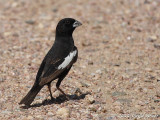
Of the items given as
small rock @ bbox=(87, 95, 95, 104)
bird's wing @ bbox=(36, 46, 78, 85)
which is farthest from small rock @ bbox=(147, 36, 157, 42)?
small rock @ bbox=(87, 95, 95, 104)

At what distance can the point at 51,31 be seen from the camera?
1308cm

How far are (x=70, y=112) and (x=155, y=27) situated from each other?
6868 mm

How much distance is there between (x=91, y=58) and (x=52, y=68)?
3157 mm

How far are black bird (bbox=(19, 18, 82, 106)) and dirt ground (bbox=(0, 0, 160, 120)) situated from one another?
1.17 feet

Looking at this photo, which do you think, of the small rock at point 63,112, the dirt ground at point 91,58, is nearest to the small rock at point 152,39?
the dirt ground at point 91,58

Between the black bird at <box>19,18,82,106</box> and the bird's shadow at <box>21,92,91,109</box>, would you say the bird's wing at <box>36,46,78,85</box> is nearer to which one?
the black bird at <box>19,18,82,106</box>

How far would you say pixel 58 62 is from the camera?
770 cm

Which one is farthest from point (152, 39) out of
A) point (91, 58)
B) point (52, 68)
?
point (52, 68)

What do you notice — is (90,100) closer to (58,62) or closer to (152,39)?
(58,62)

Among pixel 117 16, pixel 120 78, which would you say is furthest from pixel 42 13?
pixel 120 78

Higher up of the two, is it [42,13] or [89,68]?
[42,13]

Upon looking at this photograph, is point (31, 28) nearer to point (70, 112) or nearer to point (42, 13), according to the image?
point (42, 13)

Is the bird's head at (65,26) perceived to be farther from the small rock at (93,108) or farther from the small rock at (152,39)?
the small rock at (152,39)

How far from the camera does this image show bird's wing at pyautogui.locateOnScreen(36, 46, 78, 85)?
7512mm
